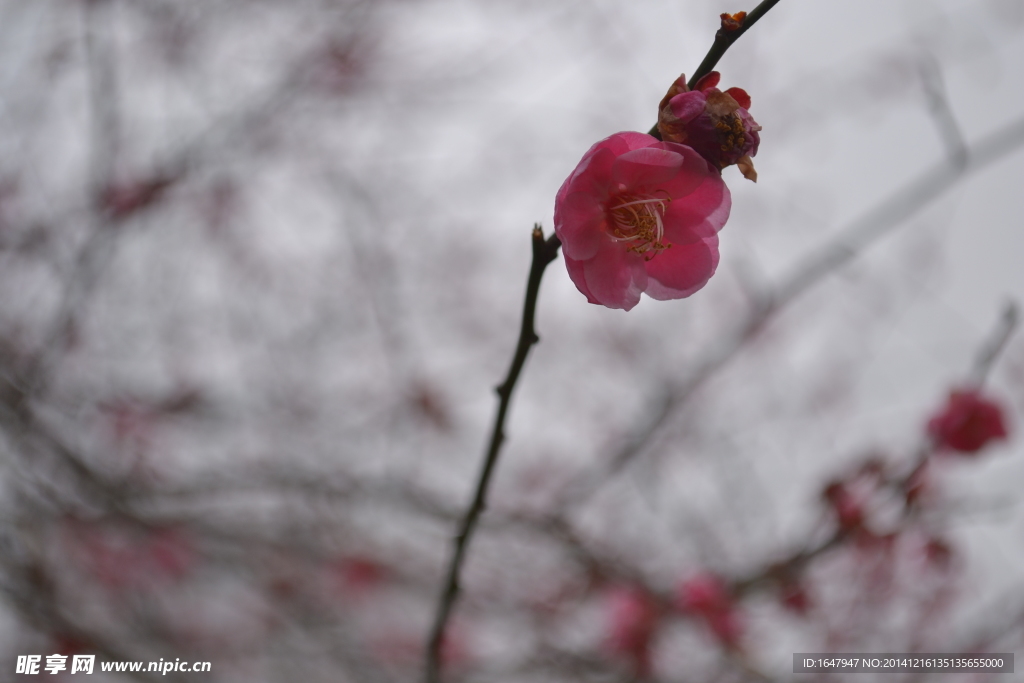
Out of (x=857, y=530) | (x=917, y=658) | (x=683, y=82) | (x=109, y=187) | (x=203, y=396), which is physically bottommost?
(x=917, y=658)

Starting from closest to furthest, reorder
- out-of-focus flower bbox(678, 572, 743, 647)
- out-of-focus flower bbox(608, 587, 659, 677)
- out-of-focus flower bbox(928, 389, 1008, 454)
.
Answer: out-of-focus flower bbox(928, 389, 1008, 454) < out-of-focus flower bbox(678, 572, 743, 647) < out-of-focus flower bbox(608, 587, 659, 677)

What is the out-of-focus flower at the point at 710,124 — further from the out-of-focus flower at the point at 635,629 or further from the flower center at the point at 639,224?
the out-of-focus flower at the point at 635,629

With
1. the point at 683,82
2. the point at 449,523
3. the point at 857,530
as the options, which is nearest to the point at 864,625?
the point at 857,530

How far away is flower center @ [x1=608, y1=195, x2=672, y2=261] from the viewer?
913 millimetres

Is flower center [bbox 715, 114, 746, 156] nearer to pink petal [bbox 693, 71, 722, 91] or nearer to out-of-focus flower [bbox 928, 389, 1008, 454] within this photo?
pink petal [bbox 693, 71, 722, 91]

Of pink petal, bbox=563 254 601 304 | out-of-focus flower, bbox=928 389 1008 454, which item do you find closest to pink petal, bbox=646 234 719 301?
pink petal, bbox=563 254 601 304

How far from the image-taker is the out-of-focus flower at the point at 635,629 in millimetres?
2484

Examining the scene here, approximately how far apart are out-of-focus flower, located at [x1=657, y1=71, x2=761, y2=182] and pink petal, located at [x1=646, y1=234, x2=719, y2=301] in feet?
0.51

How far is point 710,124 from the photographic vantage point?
2.40ft

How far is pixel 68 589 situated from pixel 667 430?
3721mm

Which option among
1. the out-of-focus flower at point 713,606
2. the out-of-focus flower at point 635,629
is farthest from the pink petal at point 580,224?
the out-of-focus flower at point 635,629

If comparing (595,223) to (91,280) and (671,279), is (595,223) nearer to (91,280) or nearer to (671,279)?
(671,279)

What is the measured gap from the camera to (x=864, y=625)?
338cm

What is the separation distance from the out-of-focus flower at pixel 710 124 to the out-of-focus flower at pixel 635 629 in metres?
2.19
